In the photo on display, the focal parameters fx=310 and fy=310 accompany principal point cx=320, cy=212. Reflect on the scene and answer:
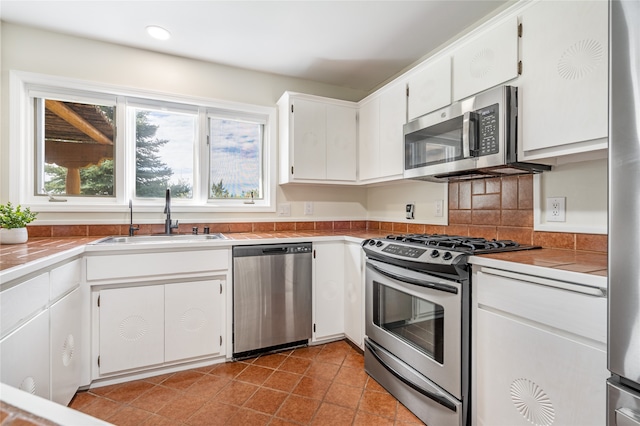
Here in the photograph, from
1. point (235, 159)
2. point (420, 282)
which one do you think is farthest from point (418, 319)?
point (235, 159)

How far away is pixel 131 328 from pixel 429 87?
247cm

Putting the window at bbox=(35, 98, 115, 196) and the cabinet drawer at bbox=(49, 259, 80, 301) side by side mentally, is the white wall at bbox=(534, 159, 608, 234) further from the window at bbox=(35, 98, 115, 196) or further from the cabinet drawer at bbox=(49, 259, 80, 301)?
the window at bbox=(35, 98, 115, 196)

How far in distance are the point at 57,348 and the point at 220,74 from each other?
2343 millimetres

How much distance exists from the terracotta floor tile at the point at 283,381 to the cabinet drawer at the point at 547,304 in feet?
4.04

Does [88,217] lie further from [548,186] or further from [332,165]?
[548,186]

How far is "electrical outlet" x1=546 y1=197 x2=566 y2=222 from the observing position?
1.62 meters

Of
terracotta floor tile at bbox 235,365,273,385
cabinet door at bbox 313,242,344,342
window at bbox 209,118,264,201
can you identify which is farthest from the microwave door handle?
window at bbox 209,118,264,201

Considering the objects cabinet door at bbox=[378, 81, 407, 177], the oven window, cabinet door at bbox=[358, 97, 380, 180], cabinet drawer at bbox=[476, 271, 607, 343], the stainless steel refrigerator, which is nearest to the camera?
the stainless steel refrigerator

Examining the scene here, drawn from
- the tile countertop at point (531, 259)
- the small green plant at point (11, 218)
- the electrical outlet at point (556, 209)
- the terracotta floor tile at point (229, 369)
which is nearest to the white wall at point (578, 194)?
the electrical outlet at point (556, 209)

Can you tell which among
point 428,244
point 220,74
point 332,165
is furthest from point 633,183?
point 220,74

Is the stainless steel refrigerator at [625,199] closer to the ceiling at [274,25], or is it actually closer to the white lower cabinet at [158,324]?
the ceiling at [274,25]

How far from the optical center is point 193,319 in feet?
6.89

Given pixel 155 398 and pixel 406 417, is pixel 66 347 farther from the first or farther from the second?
pixel 406 417

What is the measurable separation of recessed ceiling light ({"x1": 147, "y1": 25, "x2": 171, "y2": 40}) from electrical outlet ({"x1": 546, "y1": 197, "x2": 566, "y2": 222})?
2.77 meters
